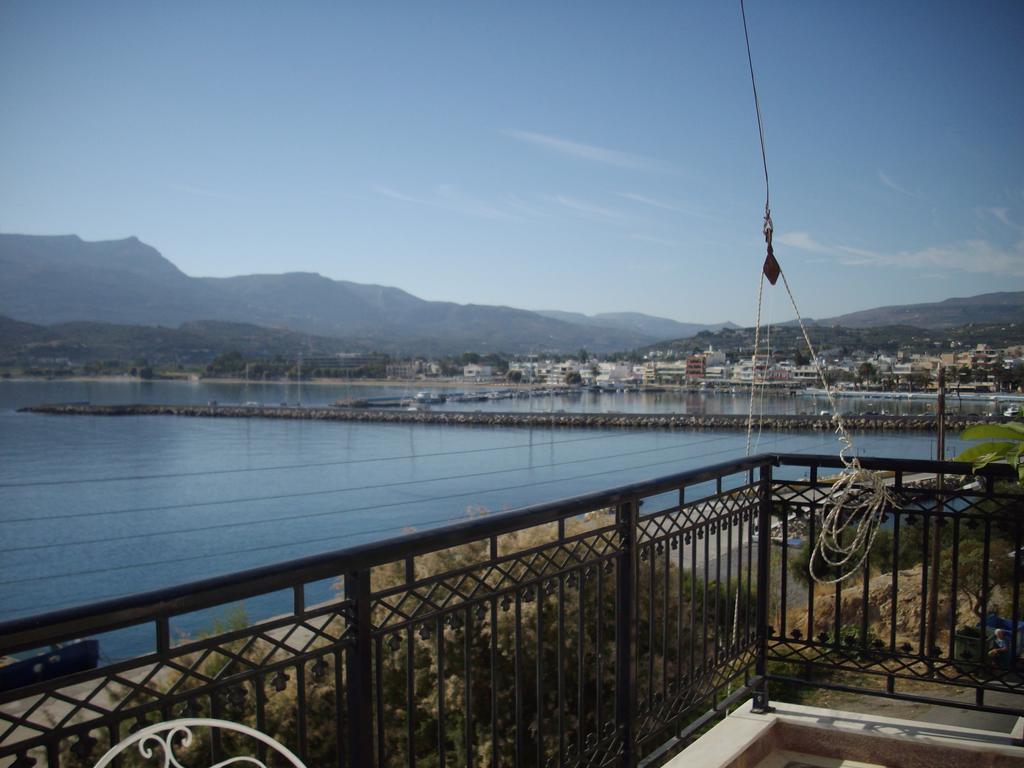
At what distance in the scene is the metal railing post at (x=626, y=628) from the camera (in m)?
1.91

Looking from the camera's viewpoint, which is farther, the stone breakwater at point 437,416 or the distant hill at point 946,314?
the stone breakwater at point 437,416

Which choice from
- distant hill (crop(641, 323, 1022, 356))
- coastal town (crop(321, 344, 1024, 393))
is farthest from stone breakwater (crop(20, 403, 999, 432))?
distant hill (crop(641, 323, 1022, 356))

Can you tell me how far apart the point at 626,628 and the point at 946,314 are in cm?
2373

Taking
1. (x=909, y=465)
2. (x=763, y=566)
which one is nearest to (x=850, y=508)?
(x=909, y=465)

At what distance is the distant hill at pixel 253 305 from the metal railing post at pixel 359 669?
7339cm

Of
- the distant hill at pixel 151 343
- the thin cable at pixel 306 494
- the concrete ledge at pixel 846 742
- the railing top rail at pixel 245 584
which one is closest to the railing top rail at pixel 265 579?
the railing top rail at pixel 245 584

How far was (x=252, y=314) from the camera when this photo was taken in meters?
110

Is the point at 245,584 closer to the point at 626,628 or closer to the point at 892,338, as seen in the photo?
the point at 626,628

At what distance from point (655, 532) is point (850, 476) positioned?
796 mm

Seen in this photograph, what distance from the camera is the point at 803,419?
40469 millimetres

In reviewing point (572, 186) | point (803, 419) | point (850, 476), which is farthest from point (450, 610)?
point (572, 186)

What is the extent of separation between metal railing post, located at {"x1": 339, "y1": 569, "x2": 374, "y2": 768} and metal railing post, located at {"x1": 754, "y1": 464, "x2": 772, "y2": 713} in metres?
1.78

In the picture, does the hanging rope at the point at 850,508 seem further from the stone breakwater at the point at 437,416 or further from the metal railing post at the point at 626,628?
the stone breakwater at the point at 437,416

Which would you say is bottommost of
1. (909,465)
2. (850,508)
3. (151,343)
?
(850,508)
